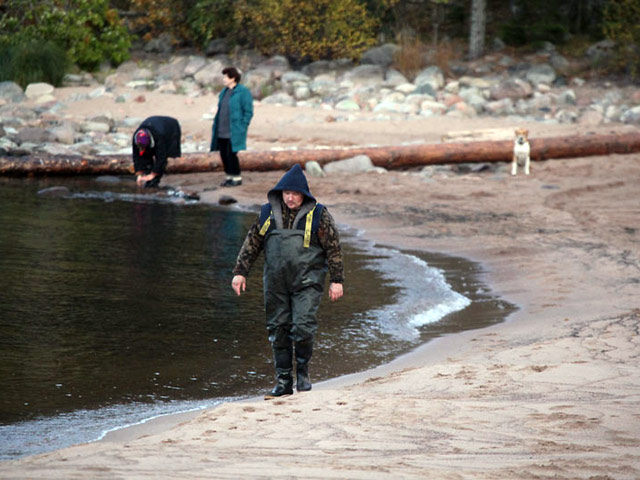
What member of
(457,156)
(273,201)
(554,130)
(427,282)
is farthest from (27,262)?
(554,130)

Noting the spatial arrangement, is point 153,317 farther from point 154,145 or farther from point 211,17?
point 211,17

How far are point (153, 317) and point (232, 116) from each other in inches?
297

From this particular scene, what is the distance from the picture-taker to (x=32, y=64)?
26.4m

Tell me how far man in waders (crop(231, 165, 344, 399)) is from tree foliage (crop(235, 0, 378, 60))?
2289 centimetres

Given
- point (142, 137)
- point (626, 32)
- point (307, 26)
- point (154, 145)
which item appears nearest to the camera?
point (142, 137)

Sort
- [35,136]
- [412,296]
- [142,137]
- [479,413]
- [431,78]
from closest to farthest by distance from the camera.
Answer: [479,413], [412,296], [142,137], [35,136], [431,78]

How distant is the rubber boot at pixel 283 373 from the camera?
5938 mm

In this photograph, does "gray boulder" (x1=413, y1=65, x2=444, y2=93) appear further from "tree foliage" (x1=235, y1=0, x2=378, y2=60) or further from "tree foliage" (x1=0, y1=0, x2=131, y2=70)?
"tree foliage" (x1=0, y1=0, x2=131, y2=70)

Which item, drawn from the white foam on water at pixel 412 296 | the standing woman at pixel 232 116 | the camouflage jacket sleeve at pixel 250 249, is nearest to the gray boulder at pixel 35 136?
the standing woman at pixel 232 116

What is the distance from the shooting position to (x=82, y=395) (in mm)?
5934

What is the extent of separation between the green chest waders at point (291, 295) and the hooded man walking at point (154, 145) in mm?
8463

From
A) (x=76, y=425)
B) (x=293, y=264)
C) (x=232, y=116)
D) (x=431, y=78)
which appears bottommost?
(x=76, y=425)

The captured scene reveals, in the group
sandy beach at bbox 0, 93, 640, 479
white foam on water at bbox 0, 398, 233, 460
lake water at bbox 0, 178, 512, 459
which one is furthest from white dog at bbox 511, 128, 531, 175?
white foam on water at bbox 0, 398, 233, 460

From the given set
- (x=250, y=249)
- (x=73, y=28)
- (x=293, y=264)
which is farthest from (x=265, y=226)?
(x=73, y=28)
